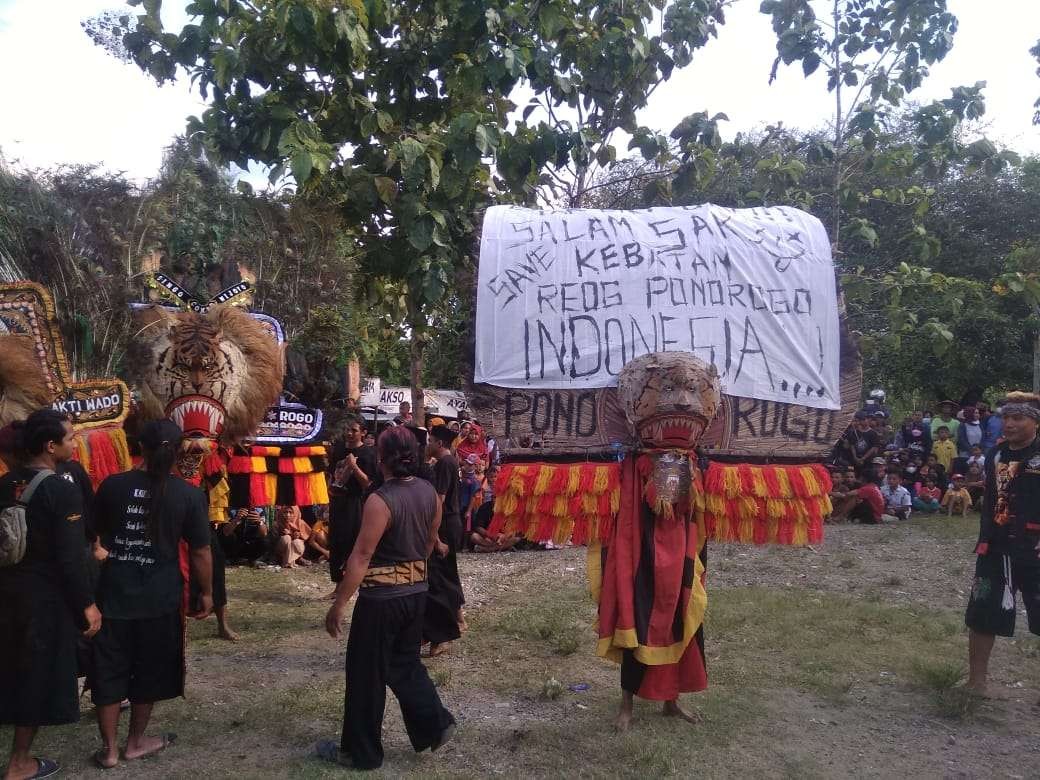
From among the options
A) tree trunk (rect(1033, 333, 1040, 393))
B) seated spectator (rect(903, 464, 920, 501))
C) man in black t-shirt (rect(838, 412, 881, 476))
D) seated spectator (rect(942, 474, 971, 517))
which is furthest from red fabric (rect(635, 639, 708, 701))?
tree trunk (rect(1033, 333, 1040, 393))

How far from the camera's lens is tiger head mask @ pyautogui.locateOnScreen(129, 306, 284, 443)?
204 inches

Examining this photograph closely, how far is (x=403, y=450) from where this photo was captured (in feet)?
12.7

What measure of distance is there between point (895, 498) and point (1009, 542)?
7.07 meters

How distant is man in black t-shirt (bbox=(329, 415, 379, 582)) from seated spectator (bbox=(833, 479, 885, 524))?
696 centimetres

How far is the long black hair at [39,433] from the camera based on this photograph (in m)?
3.57

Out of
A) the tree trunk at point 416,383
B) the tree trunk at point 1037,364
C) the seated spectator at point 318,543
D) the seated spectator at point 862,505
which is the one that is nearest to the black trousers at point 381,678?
the tree trunk at point 416,383

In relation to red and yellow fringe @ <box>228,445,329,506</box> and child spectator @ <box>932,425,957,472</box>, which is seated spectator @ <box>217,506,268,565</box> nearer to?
red and yellow fringe @ <box>228,445,329,506</box>

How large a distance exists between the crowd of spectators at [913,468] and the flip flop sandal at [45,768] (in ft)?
31.4

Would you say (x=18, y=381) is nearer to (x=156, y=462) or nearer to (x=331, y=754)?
(x=156, y=462)

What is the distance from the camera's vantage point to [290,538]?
8828mm

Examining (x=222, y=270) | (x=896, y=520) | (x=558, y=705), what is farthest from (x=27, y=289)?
(x=896, y=520)

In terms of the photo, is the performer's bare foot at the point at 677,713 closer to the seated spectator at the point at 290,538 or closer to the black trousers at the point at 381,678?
the black trousers at the point at 381,678

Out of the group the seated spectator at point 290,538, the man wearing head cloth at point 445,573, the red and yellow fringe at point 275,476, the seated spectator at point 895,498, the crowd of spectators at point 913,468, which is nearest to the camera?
the man wearing head cloth at point 445,573

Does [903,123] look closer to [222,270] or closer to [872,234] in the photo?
[872,234]
